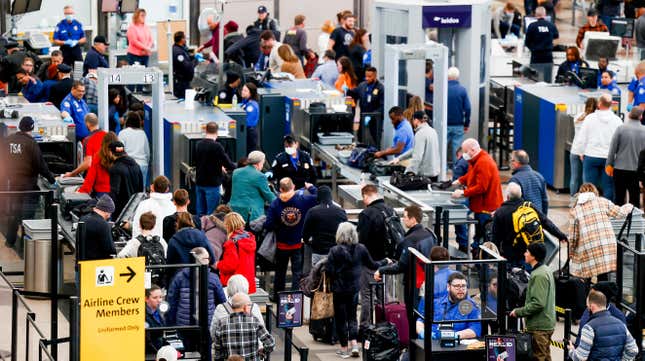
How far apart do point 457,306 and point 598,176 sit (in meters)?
8.10

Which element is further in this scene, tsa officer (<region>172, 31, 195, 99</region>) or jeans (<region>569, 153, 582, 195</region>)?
tsa officer (<region>172, 31, 195, 99</region>)

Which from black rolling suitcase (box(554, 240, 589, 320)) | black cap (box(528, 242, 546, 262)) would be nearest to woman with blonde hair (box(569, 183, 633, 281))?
black rolling suitcase (box(554, 240, 589, 320))

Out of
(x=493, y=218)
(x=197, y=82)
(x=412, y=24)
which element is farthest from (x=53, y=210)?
(x=197, y=82)

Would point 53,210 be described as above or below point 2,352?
above

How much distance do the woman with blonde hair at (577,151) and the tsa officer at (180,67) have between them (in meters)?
7.06

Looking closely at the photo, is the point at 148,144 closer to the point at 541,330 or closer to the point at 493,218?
the point at 493,218

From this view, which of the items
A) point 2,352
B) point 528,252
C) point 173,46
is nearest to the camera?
point 528,252

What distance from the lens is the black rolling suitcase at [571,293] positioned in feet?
58.1

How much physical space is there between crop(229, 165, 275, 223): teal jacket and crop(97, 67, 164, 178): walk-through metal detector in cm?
236

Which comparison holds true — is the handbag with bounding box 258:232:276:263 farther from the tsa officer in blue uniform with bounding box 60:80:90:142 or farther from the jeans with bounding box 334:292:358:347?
the tsa officer in blue uniform with bounding box 60:80:90:142

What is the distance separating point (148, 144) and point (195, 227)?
4661mm

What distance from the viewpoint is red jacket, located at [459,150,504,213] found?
1986 cm

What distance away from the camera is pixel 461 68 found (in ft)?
85.5

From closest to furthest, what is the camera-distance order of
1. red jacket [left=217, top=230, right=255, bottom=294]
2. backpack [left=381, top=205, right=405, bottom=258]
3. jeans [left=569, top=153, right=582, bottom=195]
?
red jacket [left=217, top=230, right=255, bottom=294], backpack [left=381, top=205, right=405, bottom=258], jeans [left=569, top=153, right=582, bottom=195]
